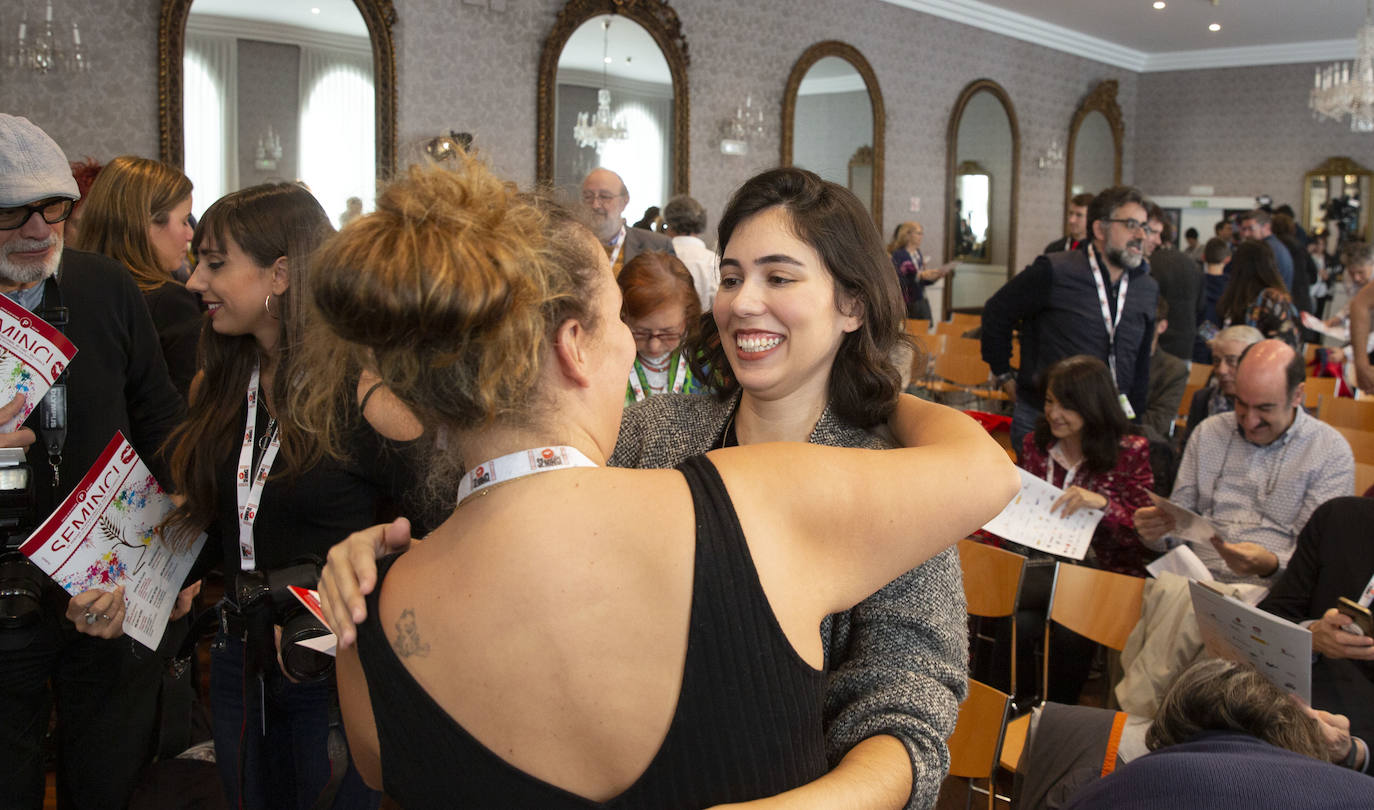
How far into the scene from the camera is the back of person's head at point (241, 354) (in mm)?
1956

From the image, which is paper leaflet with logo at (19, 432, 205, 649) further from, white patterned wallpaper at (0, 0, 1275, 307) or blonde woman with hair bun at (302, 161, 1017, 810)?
blonde woman with hair bun at (302, 161, 1017, 810)

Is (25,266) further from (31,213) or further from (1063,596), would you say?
(1063,596)

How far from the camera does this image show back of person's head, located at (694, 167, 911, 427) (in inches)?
57.8

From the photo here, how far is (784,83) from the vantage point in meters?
9.84

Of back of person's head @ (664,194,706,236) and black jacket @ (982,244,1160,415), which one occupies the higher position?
back of person's head @ (664,194,706,236)

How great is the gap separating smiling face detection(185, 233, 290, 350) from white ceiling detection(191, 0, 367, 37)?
496cm

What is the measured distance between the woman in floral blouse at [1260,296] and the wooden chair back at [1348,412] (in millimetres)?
1208

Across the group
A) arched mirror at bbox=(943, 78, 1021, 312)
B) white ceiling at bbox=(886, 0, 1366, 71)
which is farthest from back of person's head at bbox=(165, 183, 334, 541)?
arched mirror at bbox=(943, 78, 1021, 312)

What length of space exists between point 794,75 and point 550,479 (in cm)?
951

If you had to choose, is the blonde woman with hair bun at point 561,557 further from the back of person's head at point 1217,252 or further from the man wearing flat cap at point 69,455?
the back of person's head at point 1217,252

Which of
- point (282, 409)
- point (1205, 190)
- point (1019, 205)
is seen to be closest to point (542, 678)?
point (282, 409)

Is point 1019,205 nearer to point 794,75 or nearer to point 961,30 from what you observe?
point 961,30

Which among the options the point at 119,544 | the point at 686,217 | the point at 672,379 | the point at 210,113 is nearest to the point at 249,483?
the point at 119,544

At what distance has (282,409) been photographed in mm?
1945
